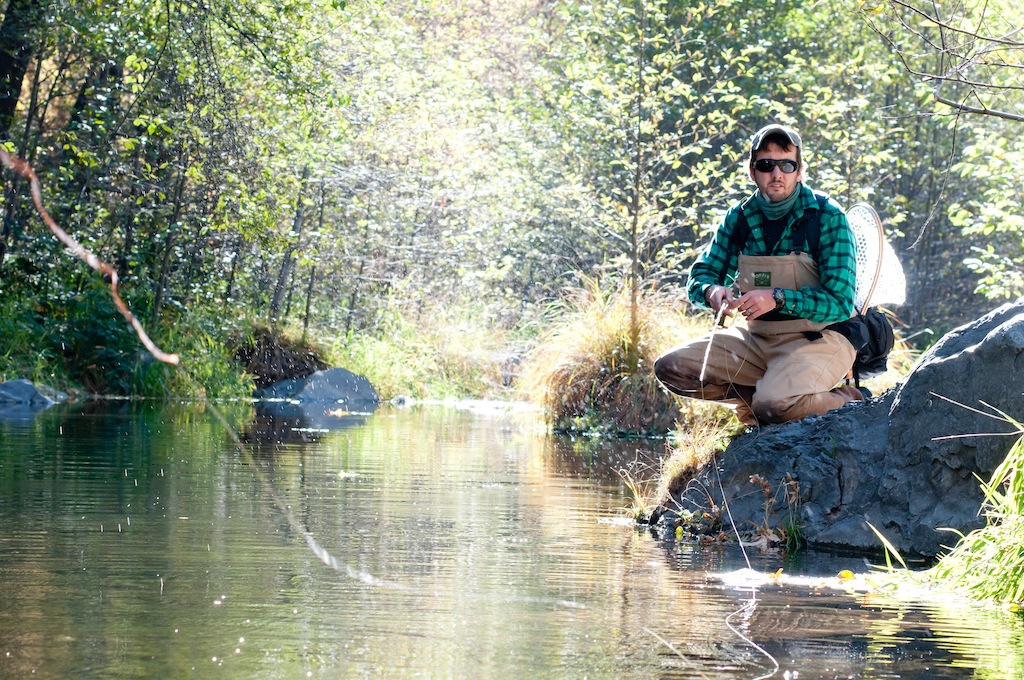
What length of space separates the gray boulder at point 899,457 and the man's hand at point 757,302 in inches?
24.8

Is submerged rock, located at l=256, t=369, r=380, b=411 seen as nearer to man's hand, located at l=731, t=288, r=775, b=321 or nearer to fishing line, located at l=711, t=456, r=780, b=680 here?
fishing line, located at l=711, t=456, r=780, b=680

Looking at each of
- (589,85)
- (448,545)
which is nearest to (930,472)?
(448,545)

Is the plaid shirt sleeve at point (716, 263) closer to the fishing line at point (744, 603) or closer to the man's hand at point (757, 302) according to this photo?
the man's hand at point (757, 302)

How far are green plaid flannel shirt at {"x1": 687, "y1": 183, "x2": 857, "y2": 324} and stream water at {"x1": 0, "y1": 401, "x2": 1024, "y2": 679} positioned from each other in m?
1.13

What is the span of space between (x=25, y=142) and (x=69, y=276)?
3094 millimetres

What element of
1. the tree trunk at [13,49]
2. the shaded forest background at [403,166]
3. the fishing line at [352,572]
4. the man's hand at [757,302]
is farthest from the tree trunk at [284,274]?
the man's hand at [757,302]

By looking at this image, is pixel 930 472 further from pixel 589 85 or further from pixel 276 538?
pixel 589 85

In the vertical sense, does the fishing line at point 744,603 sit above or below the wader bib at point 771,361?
below

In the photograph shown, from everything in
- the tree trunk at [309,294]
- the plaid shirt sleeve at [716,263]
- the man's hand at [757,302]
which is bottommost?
the man's hand at [757,302]

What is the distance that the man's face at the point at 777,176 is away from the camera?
675cm

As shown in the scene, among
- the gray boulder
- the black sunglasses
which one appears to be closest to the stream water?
the gray boulder

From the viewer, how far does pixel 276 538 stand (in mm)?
6086

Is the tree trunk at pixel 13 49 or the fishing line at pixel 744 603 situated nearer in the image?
the fishing line at pixel 744 603

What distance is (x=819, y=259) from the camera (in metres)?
6.79
